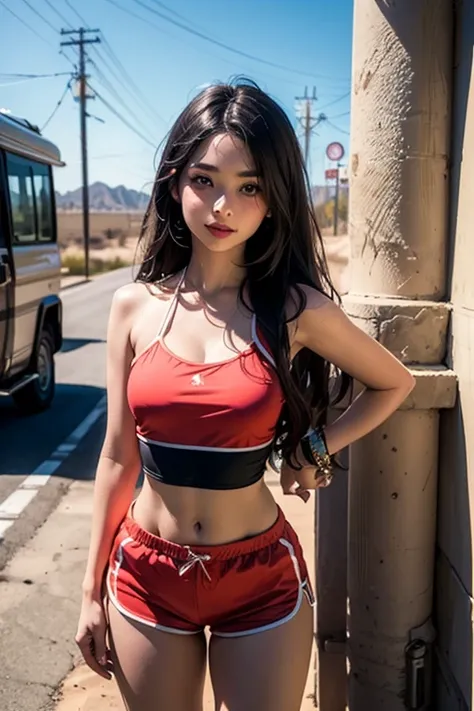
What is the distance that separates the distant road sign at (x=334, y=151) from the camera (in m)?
25.6

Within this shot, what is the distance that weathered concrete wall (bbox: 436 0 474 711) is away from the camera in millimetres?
1913

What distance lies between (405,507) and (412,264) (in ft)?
2.23

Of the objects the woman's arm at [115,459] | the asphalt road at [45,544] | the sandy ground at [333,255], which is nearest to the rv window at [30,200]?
the sandy ground at [333,255]

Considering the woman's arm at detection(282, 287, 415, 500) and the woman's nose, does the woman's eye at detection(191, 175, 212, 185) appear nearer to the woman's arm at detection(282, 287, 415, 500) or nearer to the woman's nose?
the woman's nose

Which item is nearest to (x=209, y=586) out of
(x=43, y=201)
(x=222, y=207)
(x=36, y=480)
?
(x=222, y=207)

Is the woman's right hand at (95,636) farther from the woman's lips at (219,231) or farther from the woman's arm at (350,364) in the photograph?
the woman's lips at (219,231)

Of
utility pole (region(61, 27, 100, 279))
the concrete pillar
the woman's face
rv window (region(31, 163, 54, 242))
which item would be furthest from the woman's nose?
utility pole (region(61, 27, 100, 279))

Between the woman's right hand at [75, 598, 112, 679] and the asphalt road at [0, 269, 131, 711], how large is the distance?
1.42 m

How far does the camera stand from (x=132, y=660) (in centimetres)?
168

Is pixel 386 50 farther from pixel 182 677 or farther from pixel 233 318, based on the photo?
pixel 182 677

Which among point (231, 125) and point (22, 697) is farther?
point (22, 697)

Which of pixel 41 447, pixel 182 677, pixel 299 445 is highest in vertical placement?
pixel 299 445

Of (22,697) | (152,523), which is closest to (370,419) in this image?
(152,523)

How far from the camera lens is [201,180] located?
174cm
